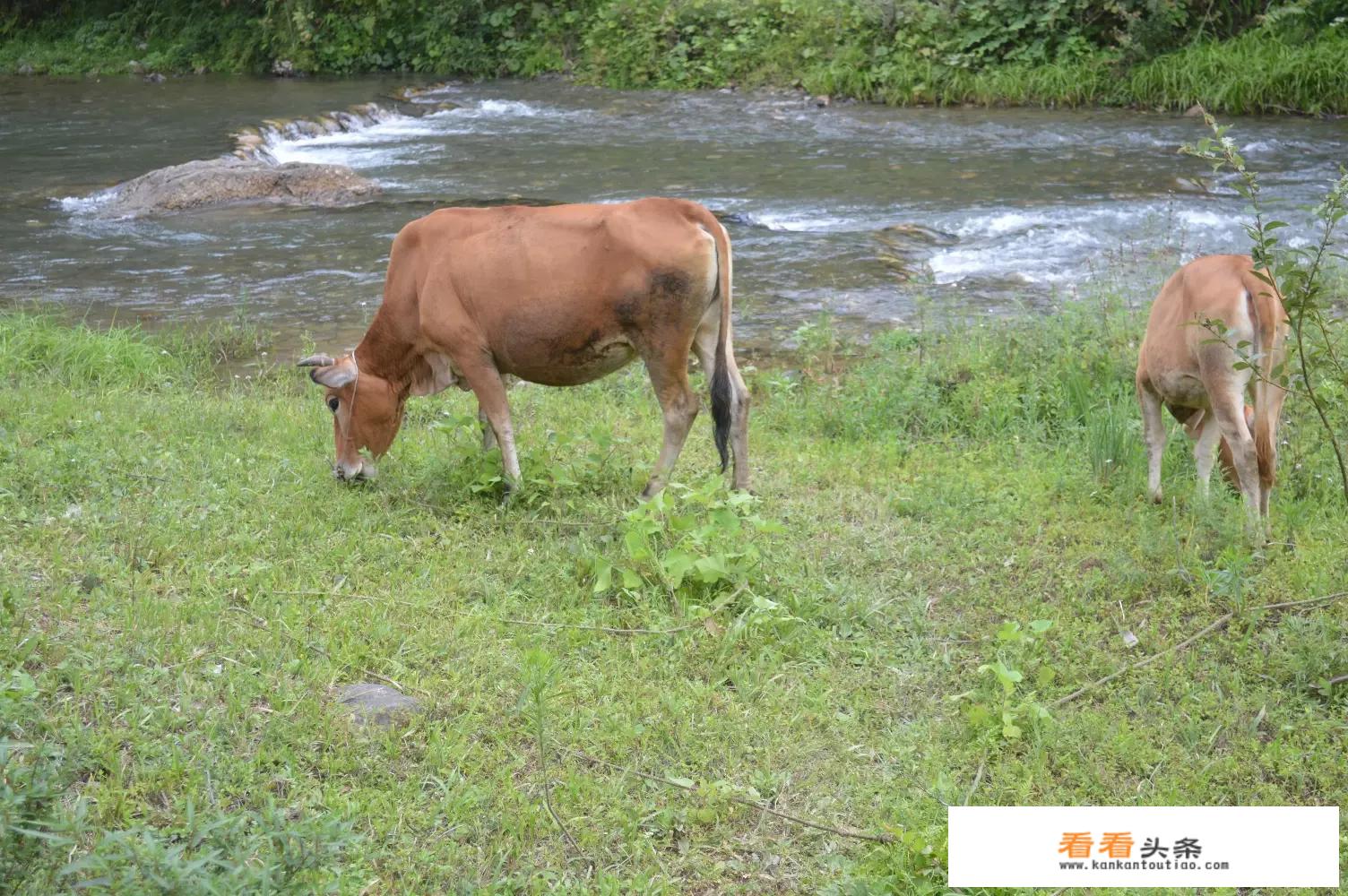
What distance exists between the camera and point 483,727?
15.0ft

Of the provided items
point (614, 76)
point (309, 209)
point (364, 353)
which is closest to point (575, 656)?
point (364, 353)

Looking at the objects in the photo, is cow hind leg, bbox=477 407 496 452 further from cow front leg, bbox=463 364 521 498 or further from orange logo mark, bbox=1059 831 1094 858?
orange logo mark, bbox=1059 831 1094 858

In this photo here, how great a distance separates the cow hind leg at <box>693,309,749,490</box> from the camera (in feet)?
21.8

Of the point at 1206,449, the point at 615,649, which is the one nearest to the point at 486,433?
the point at 615,649

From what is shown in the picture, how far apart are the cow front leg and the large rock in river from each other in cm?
976

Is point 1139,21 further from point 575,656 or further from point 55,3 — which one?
point 55,3

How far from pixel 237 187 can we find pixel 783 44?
10.3 meters

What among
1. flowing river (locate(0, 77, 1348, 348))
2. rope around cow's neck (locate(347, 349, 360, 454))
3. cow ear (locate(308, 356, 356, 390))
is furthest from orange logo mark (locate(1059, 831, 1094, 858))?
flowing river (locate(0, 77, 1348, 348))

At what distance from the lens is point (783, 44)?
22625 mm

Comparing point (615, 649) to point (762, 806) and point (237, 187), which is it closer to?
point (762, 806)

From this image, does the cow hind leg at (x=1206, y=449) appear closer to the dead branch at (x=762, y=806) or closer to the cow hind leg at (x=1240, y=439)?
the cow hind leg at (x=1240, y=439)

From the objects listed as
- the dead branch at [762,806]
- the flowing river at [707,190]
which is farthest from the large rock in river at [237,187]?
the dead branch at [762,806]

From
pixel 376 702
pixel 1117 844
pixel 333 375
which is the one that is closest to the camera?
pixel 1117 844

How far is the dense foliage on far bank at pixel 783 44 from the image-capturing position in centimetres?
1855
